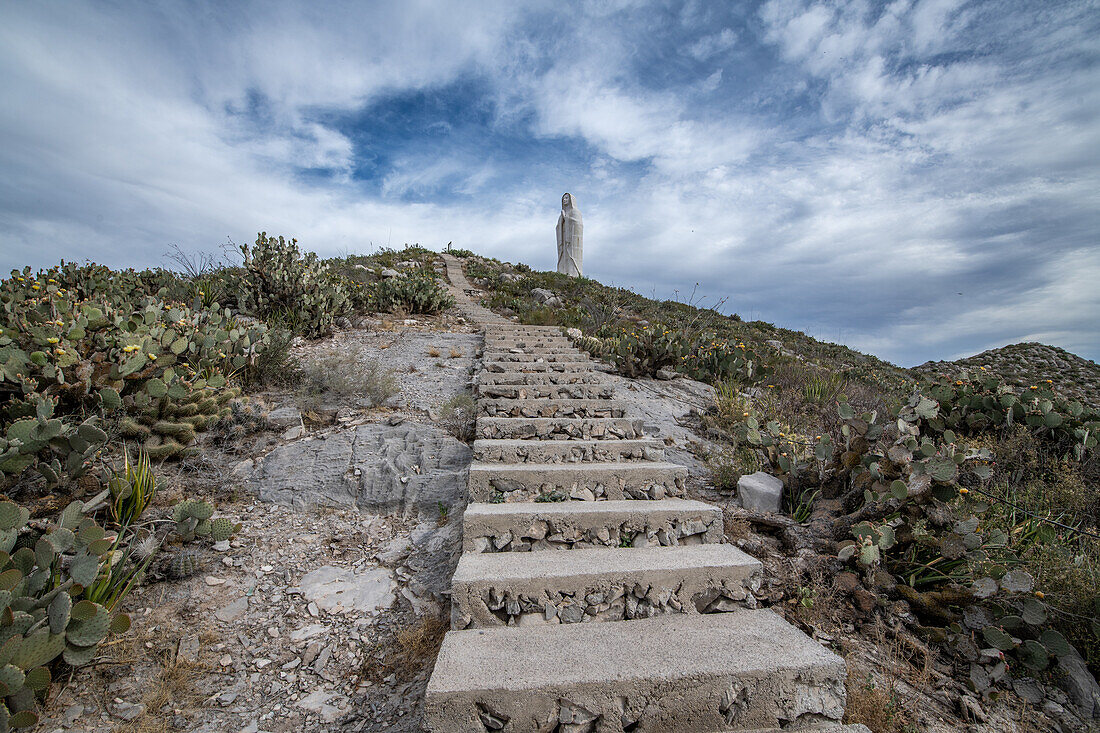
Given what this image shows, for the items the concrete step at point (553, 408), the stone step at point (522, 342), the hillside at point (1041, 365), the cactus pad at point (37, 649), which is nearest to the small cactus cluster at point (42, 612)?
the cactus pad at point (37, 649)

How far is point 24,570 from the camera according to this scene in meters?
2.04

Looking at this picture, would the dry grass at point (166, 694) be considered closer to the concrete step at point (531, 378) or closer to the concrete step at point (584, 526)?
the concrete step at point (584, 526)

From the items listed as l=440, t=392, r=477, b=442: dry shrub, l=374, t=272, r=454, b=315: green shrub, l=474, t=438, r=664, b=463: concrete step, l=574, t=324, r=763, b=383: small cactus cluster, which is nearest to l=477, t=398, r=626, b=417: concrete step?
l=440, t=392, r=477, b=442: dry shrub

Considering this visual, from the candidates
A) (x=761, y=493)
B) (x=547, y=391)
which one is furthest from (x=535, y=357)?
(x=761, y=493)

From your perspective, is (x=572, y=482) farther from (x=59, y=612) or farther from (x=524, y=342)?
(x=524, y=342)

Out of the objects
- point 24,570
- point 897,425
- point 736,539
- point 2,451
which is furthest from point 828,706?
point 2,451

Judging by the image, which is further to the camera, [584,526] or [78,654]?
[584,526]

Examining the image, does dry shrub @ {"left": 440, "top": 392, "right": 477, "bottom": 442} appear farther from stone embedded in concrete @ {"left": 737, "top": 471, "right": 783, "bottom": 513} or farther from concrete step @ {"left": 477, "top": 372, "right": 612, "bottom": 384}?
stone embedded in concrete @ {"left": 737, "top": 471, "right": 783, "bottom": 513}

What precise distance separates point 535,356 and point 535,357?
6 centimetres

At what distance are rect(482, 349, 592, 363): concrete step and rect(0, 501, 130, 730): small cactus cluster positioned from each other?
4503mm

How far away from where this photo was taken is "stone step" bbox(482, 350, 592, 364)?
6.37 m

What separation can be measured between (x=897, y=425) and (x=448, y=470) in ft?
10.7

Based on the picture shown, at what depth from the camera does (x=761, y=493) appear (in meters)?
3.45

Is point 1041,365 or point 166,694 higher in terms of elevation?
point 1041,365
